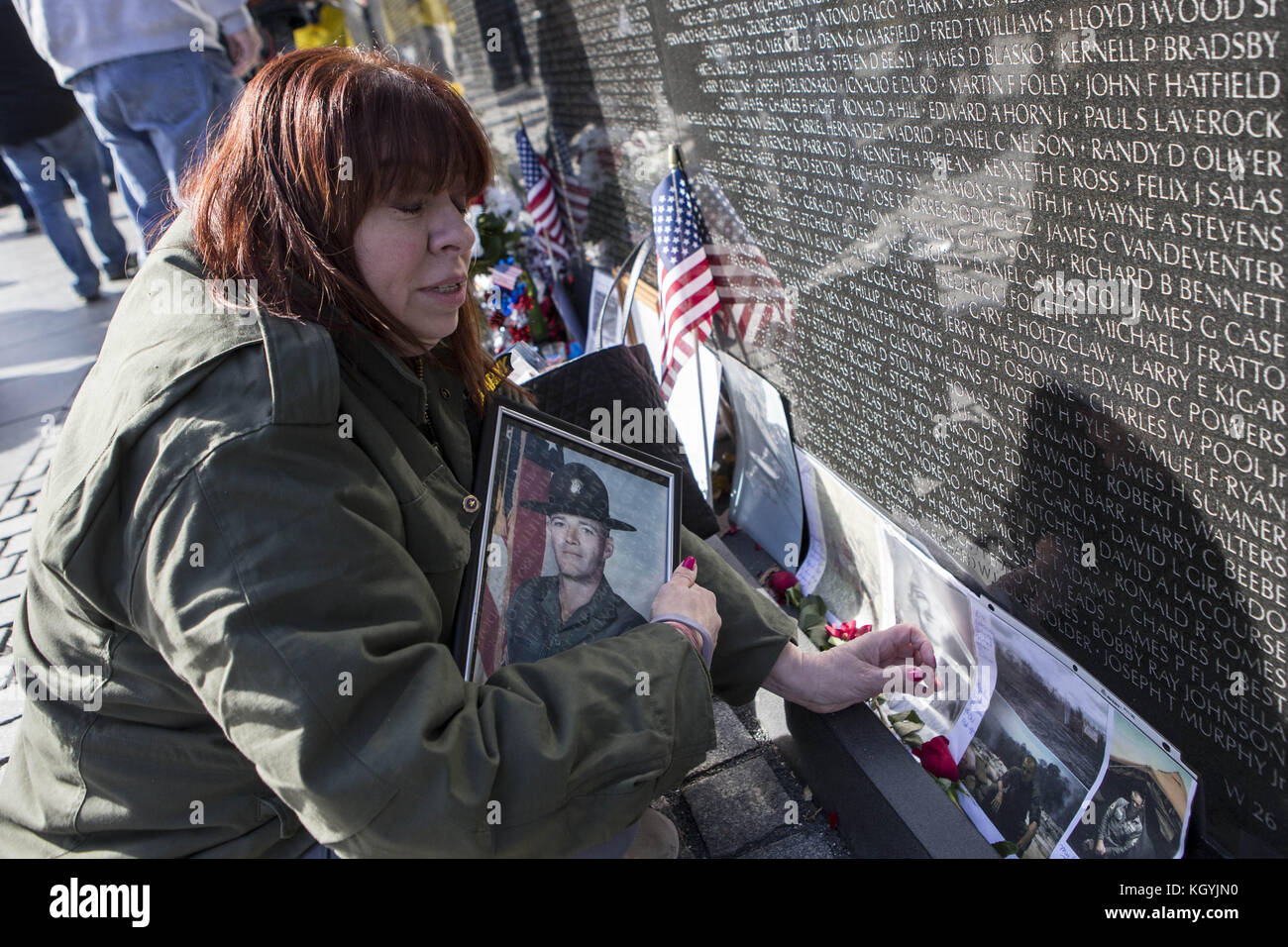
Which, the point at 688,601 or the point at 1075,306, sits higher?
the point at 1075,306

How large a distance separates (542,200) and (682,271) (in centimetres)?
217

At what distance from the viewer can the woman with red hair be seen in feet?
5.01

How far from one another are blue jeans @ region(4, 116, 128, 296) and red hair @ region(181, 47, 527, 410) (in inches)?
241

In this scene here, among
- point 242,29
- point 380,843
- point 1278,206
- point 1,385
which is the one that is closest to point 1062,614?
point 1278,206

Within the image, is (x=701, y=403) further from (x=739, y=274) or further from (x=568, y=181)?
(x=568, y=181)

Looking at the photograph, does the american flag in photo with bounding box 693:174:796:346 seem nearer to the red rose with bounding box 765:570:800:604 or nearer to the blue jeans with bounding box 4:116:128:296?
the red rose with bounding box 765:570:800:604

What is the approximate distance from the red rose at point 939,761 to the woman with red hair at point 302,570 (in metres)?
0.80

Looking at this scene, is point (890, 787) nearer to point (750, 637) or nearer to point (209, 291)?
point (750, 637)

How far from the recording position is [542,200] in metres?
5.67

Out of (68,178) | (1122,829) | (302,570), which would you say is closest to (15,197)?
(68,178)

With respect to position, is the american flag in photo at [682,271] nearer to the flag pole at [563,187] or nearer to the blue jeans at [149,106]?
the flag pole at [563,187]

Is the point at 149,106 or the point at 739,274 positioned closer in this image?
the point at 739,274

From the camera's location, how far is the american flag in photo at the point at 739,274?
3475 millimetres
